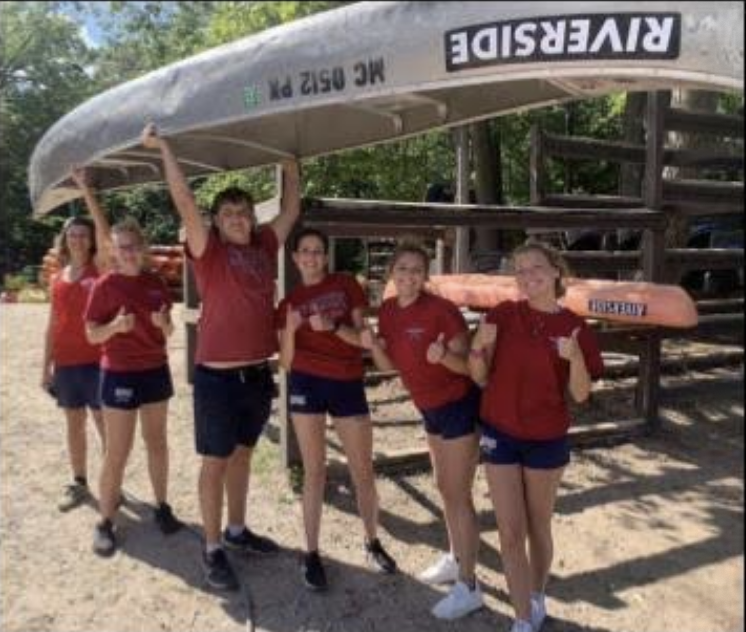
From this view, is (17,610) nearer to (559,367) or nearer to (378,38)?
(559,367)

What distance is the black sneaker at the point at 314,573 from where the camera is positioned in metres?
4.75

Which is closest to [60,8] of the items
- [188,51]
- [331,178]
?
[188,51]

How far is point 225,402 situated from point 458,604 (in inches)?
55.9

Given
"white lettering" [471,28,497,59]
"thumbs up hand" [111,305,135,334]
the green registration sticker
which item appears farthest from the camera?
"thumbs up hand" [111,305,135,334]

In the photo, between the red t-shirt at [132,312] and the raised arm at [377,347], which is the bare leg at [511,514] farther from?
the red t-shirt at [132,312]

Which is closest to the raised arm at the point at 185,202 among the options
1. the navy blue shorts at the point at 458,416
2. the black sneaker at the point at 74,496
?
the navy blue shorts at the point at 458,416

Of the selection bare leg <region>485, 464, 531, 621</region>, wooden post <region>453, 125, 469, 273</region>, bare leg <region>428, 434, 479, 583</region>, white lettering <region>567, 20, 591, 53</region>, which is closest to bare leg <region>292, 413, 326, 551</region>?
bare leg <region>428, 434, 479, 583</region>

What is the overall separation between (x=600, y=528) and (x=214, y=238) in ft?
9.42

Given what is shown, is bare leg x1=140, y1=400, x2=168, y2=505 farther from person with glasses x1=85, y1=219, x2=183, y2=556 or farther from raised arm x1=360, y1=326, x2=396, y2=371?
raised arm x1=360, y1=326, x2=396, y2=371

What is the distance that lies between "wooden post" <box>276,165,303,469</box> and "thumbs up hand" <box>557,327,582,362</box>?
263 centimetres

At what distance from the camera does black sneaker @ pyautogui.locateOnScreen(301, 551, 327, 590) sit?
15.6 ft

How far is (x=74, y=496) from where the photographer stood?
6129 millimetres

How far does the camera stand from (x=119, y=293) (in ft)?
16.6

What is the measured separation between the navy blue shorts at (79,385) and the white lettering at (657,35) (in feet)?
13.5
